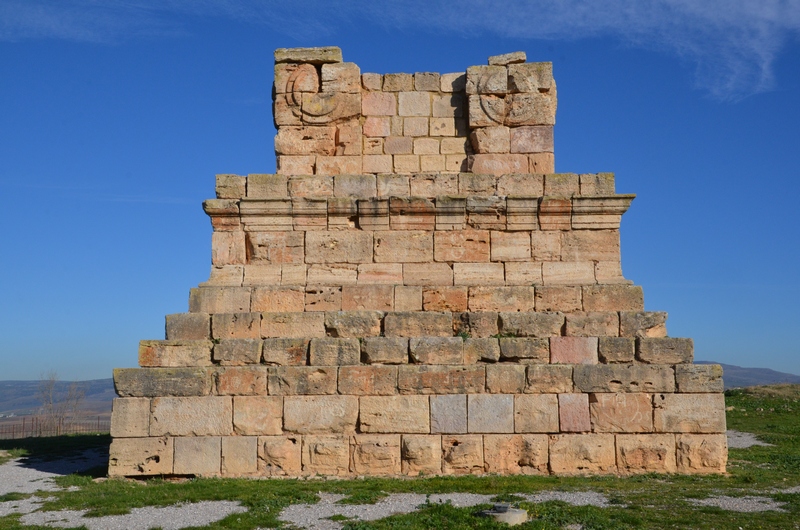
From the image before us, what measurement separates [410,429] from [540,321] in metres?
2.47

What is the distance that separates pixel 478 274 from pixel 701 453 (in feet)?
13.3

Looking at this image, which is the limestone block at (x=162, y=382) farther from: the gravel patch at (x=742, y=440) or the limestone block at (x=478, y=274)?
the gravel patch at (x=742, y=440)

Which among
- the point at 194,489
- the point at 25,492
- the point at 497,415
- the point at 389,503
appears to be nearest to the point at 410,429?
the point at 497,415

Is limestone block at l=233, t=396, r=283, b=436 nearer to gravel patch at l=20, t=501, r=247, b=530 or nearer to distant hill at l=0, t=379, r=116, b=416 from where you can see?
gravel patch at l=20, t=501, r=247, b=530

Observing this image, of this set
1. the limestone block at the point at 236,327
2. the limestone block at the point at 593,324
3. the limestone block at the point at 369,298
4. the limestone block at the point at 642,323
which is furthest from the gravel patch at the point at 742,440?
the limestone block at the point at 236,327

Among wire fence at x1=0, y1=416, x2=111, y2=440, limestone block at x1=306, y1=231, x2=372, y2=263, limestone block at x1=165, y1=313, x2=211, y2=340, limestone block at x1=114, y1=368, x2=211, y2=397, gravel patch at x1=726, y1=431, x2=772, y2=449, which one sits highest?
limestone block at x1=306, y1=231, x2=372, y2=263

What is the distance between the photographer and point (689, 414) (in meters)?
10.3

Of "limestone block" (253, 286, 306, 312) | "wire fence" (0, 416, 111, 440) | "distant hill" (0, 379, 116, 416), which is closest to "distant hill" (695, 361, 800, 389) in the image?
"distant hill" (0, 379, 116, 416)

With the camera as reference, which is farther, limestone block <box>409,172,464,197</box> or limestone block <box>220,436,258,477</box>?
limestone block <box>409,172,464,197</box>

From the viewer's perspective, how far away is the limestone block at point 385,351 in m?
10.4

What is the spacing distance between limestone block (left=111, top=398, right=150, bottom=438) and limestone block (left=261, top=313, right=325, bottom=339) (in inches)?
78.1

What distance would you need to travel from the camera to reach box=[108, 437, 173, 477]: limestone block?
10.2 metres

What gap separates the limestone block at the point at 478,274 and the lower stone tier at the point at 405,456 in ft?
7.74

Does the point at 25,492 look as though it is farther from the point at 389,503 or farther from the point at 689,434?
the point at 689,434
